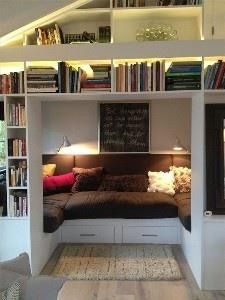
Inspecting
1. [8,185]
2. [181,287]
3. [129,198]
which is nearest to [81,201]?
[129,198]

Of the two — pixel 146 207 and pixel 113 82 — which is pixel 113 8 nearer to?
pixel 113 82

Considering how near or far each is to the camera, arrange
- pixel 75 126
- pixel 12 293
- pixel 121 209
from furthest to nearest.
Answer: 1. pixel 75 126
2. pixel 121 209
3. pixel 12 293

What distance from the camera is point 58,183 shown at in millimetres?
5281

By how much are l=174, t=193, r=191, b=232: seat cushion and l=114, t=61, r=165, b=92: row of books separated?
4.91 ft

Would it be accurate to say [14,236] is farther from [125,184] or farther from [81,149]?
[81,149]

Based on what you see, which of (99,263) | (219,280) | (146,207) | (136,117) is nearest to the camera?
(219,280)

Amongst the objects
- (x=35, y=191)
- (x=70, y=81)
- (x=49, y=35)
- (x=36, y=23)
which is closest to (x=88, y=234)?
(x=35, y=191)

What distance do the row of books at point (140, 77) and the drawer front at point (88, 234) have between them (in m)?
2.13

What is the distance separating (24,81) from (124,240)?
2475mm

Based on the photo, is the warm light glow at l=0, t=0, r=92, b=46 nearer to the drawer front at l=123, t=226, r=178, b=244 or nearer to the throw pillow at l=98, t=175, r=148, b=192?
the throw pillow at l=98, t=175, r=148, b=192

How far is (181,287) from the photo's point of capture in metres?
3.47

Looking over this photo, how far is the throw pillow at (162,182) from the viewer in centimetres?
516

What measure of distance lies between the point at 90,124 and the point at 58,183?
108cm

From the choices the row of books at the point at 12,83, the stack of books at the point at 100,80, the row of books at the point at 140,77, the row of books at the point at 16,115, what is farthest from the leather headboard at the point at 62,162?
the row of books at the point at 140,77
